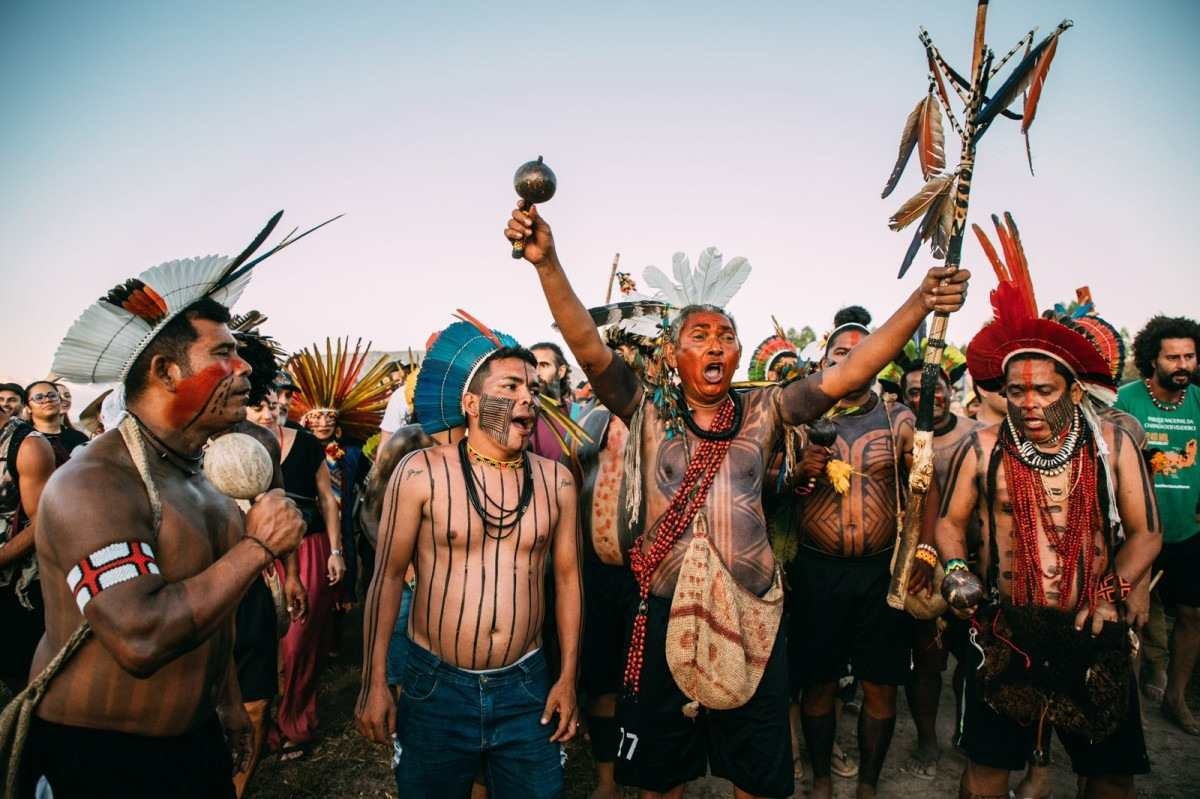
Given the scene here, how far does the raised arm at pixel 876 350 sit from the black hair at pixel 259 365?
281 cm

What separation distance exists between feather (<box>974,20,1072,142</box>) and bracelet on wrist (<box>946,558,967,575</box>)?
2020mm

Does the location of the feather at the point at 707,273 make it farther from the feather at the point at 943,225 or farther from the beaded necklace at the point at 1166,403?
the beaded necklace at the point at 1166,403

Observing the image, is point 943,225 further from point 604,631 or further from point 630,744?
point 604,631

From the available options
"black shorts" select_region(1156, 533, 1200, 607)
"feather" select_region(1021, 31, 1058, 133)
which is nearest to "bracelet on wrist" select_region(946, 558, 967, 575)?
"feather" select_region(1021, 31, 1058, 133)

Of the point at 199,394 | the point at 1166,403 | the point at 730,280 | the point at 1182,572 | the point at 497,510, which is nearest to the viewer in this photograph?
the point at 199,394

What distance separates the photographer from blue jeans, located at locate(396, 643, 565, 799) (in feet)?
8.82

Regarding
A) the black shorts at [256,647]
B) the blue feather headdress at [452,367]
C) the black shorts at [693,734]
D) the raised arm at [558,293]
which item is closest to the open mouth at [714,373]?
the raised arm at [558,293]

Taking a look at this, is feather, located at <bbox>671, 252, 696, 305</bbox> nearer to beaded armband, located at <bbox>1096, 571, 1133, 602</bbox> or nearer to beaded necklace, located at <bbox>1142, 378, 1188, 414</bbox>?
beaded armband, located at <bbox>1096, 571, 1133, 602</bbox>

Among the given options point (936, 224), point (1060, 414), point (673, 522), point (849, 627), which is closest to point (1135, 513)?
point (1060, 414)

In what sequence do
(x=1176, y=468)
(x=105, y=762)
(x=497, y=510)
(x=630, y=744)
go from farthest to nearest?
(x=1176, y=468) < (x=630, y=744) < (x=497, y=510) < (x=105, y=762)

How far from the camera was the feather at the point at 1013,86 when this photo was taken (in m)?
2.76

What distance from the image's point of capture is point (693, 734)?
10.2 ft

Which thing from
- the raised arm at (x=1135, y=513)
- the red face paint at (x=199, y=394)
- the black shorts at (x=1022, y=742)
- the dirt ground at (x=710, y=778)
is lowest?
the dirt ground at (x=710, y=778)

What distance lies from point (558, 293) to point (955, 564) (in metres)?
2.42
